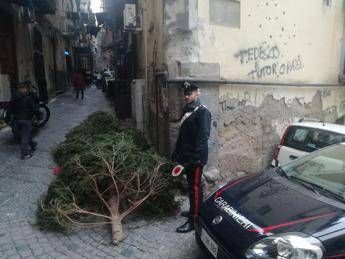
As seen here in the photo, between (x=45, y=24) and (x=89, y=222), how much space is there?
43.0 ft

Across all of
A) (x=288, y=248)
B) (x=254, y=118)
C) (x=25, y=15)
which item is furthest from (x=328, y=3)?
(x=25, y=15)

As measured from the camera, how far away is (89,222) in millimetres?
4598

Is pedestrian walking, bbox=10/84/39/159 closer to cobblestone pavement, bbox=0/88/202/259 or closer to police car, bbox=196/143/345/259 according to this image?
cobblestone pavement, bbox=0/88/202/259

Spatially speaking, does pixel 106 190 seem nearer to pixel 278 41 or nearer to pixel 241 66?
pixel 241 66

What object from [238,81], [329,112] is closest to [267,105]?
[238,81]

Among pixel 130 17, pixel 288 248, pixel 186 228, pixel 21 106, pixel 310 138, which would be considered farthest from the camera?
pixel 130 17

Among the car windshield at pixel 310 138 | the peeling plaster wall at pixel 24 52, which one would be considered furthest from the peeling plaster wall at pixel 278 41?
the peeling plaster wall at pixel 24 52

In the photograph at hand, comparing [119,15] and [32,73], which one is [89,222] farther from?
[119,15]

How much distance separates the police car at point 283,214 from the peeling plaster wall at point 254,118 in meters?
2.64

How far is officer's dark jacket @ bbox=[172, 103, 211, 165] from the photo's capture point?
14.4ft

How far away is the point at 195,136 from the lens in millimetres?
4480

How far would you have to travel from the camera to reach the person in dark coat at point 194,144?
4.39 meters

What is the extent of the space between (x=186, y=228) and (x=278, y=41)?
4.59 metres

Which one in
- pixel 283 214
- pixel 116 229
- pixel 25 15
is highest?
pixel 25 15
